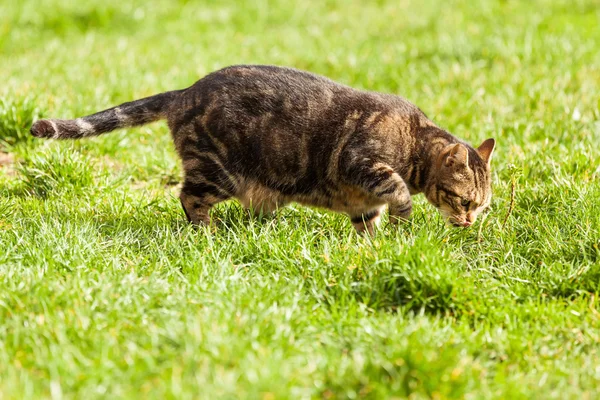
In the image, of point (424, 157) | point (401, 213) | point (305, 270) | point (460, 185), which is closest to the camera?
point (305, 270)

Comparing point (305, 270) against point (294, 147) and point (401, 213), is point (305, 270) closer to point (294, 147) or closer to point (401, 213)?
point (401, 213)

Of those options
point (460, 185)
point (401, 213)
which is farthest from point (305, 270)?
point (460, 185)

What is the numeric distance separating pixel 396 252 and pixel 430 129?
143 centimetres


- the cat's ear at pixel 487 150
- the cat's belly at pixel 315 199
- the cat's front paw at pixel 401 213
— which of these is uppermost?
the cat's ear at pixel 487 150

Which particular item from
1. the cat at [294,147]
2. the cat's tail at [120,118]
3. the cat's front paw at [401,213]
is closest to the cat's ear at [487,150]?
the cat at [294,147]

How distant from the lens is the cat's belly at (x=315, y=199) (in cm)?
520

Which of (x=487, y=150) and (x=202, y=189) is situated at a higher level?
(x=487, y=150)

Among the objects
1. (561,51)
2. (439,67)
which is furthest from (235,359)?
(561,51)

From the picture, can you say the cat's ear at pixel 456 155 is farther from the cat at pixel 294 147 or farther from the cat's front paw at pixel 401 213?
the cat's front paw at pixel 401 213

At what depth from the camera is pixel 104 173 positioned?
5.88 m

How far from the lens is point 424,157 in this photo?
206 inches

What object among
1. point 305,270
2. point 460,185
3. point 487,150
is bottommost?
point 305,270

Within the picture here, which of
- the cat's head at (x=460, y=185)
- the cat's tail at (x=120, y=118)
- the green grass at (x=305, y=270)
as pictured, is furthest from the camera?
the cat's tail at (x=120, y=118)

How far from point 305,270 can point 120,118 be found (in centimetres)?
182
